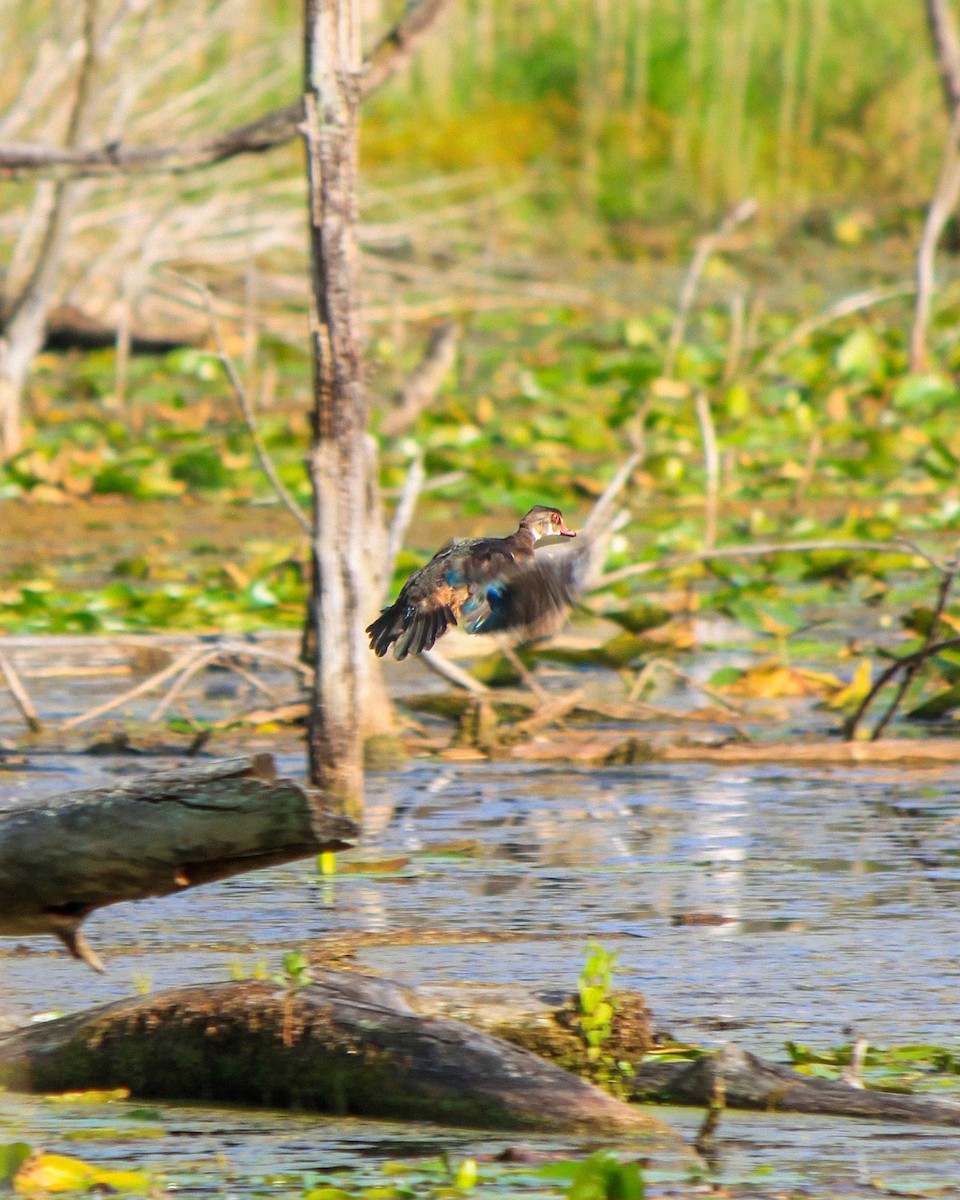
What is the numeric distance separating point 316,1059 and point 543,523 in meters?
1.81

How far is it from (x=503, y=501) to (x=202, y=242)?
3972mm

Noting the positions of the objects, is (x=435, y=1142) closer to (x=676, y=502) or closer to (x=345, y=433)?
(x=345, y=433)

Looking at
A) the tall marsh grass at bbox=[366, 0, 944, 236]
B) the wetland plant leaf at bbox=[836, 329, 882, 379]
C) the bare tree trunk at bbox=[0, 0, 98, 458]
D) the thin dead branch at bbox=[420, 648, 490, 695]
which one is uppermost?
the tall marsh grass at bbox=[366, 0, 944, 236]

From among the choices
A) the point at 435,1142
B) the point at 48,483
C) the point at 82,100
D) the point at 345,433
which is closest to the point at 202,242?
the point at 48,483

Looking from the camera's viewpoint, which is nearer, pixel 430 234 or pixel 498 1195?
pixel 498 1195

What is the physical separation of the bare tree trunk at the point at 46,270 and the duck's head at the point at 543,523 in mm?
4979

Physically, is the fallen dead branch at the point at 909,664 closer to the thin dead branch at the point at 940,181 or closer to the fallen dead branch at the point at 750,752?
the fallen dead branch at the point at 750,752

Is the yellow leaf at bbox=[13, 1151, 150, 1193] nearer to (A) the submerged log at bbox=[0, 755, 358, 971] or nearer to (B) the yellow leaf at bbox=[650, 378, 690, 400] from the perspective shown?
(A) the submerged log at bbox=[0, 755, 358, 971]

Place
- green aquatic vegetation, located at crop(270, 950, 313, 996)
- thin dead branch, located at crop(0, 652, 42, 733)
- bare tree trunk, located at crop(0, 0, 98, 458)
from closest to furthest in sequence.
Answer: green aquatic vegetation, located at crop(270, 950, 313, 996)
thin dead branch, located at crop(0, 652, 42, 733)
bare tree trunk, located at crop(0, 0, 98, 458)

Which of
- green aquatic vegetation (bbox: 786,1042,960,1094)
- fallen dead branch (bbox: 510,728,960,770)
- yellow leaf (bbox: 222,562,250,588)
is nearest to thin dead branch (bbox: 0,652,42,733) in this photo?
fallen dead branch (bbox: 510,728,960,770)

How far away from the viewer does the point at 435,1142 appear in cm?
367

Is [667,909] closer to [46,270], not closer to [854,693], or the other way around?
[854,693]

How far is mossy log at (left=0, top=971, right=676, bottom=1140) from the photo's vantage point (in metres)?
3.70

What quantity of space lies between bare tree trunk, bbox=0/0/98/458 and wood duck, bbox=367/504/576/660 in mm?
5146
